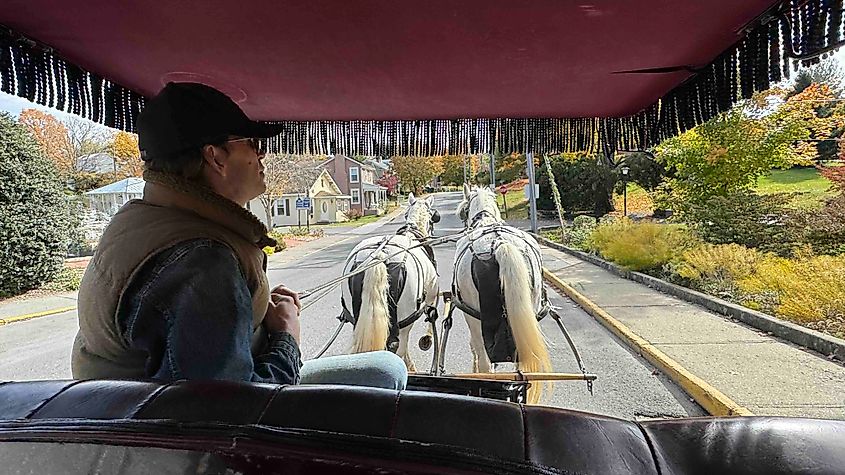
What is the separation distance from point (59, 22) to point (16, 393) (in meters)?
1.44

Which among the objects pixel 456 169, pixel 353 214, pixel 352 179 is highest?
pixel 352 179

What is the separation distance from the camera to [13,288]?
434 inches

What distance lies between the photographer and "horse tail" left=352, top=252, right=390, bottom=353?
12.0 ft

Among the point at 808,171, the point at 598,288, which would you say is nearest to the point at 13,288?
the point at 598,288

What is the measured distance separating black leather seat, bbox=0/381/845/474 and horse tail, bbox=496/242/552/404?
2.87m

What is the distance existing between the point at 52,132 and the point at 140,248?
3626cm

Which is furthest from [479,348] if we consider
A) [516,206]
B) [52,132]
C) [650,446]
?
[52,132]

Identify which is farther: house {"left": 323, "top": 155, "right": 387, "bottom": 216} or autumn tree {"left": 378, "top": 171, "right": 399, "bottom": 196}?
autumn tree {"left": 378, "top": 171, "right": 399, "bottom": 196}

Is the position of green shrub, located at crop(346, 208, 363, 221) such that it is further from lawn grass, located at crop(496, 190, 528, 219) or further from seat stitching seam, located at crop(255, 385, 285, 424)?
seat stitching seam, located at crop(255, 385, 285, 424)

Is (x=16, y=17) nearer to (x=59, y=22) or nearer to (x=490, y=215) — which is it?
(x=59, y=22)

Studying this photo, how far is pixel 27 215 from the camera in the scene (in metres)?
11.0

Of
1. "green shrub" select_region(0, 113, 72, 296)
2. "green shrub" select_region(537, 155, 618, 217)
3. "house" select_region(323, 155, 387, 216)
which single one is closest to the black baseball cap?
"green shrub" select_region(0, 113, 72, 296)

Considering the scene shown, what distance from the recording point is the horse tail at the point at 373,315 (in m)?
3.66

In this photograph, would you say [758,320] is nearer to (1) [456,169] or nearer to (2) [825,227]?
(2) [825,227]
